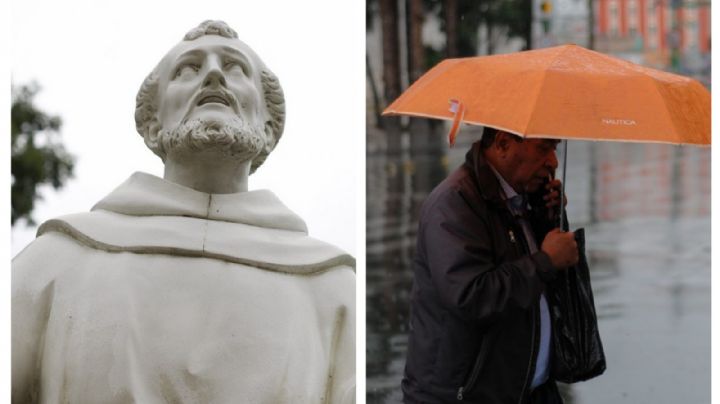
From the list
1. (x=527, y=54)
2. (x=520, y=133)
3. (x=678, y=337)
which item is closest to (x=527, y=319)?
(x=520, y=133)

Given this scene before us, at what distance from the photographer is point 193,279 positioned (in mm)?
4621

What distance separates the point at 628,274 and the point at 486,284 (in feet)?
16.7

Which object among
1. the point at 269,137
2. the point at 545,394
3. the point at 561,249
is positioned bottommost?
the point at 545,394

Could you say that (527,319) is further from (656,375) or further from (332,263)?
(656,375)

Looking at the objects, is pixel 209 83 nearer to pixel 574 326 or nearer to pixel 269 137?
pixel 269 137

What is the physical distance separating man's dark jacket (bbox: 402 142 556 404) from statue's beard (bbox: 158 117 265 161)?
629 millimetres

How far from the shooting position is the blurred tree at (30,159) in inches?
408

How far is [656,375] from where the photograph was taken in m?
7.71

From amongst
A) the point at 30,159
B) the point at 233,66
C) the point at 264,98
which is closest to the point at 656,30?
the point at 30,159

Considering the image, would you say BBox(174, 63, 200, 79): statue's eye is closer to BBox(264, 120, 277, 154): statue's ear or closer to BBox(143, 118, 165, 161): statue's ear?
BBox(143, 118, 165, 161): statue's ear

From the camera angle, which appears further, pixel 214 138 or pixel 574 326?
pixel 214 138

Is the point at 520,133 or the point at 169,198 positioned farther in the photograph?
the point at 169,198

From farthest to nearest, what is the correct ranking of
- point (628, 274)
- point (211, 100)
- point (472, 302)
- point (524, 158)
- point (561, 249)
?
1. point (628, 274)
2. point (211, 100)
3. point (524, 158)
4. point (561, 249)
5. point (472, 302)

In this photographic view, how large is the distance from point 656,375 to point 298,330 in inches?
136
